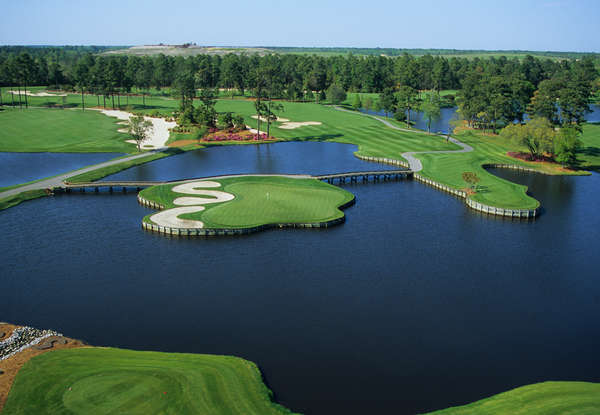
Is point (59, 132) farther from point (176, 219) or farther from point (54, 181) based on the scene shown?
point (176, 219)

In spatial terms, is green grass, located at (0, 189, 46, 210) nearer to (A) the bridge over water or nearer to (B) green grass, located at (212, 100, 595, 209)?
(A) the bridge over water

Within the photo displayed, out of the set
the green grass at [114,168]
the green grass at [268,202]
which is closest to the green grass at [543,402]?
the green grass at [268,202]

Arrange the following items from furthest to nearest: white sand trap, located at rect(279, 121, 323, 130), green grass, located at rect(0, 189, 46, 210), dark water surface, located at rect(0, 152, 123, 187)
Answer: white sand trap, located at rect(279, 121, 323, 130) < dark water surface, located at rect(0, 152, 123, 187) < green grass, located at rect(0, 189, 46, 210)

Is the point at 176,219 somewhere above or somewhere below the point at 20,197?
below

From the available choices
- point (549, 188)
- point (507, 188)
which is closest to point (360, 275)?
point (507, 188)

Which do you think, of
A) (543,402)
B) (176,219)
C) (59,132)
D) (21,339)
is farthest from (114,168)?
(543,402)

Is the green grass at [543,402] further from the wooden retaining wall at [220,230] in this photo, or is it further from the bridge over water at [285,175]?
the bridge over water at [285,175]

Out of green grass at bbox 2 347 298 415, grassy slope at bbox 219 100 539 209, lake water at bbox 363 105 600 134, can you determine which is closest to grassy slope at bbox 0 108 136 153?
grassy slope at bbox 219 100 539 209
